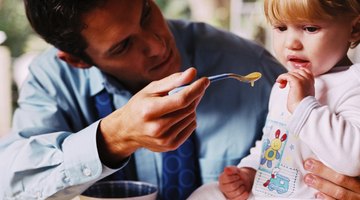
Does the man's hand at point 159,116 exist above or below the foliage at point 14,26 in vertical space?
above

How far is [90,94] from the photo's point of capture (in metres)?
1.29

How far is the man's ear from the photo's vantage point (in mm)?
1255

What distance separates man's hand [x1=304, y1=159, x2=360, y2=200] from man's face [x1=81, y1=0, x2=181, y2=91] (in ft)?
1.46

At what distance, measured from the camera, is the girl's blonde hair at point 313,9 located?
30.4 inches

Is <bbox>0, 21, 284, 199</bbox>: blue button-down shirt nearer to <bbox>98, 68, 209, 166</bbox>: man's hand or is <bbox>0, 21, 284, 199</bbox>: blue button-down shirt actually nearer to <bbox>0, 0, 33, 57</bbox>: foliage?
<bbox>98, 68, 209, 166</bbox>: man's hand

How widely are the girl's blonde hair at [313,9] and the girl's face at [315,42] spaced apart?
1cm

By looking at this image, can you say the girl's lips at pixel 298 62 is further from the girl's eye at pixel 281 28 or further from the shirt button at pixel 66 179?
the shirt button at pixel 66 179

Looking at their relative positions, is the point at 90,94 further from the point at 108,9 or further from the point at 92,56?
the point at 108,9

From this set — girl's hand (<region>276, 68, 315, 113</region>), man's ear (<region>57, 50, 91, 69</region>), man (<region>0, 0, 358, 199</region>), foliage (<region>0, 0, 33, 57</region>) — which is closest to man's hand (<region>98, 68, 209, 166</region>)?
man (<region>0, 0, 358, 199</region>)

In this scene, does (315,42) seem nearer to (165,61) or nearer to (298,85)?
(298,85)

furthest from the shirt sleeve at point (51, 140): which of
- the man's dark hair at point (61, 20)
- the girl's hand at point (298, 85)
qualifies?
the girl's hand at point (298, 85)

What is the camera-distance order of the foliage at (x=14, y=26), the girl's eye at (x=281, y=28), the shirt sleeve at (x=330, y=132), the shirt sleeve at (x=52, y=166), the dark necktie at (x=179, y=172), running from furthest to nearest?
1. the foliage at (x=14, y=26)
2. the dark necktie at (x=179, y=172)
3. the shirt sleeve at (x=52, y=166)
4. the girl's eye at (x=281, y=28)
5. the shirt sleeve at (x=330, y=132)

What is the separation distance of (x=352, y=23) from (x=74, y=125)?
0.75 metres

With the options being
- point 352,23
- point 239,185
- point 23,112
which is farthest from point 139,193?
point 352,23
